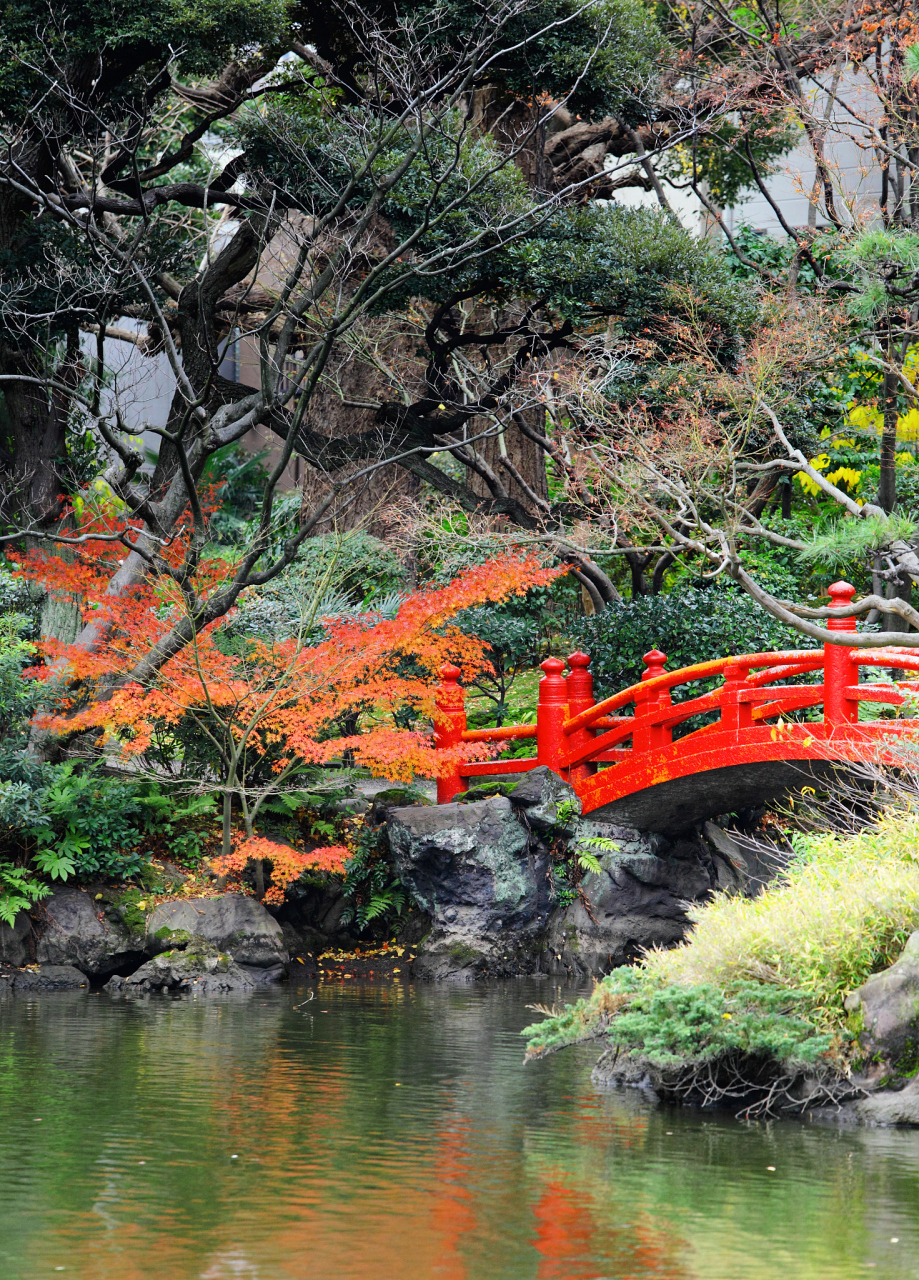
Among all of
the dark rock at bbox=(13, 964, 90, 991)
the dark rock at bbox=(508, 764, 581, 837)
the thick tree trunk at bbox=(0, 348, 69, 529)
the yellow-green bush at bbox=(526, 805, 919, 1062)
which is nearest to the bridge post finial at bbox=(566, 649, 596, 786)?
the dark rock at bbox=(508, 764, 581, 837)

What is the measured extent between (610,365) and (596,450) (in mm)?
1083

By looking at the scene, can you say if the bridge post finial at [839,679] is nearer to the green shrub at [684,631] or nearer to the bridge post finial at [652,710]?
the bridge post finial at [652,710]

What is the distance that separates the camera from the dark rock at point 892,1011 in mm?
8148

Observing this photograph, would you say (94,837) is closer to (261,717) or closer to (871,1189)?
(261,717)

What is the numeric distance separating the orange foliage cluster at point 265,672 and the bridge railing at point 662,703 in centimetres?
96

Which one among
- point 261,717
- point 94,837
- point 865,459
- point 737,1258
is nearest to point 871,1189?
point 737,1258

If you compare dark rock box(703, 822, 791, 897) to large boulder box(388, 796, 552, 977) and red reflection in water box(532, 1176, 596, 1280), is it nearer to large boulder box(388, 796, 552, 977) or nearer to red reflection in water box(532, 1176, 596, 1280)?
large boulder box(388, 796, 552, 977)

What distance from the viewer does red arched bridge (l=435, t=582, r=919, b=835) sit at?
42.1ft

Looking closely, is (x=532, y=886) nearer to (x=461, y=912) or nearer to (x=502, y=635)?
(x=461, y=912)

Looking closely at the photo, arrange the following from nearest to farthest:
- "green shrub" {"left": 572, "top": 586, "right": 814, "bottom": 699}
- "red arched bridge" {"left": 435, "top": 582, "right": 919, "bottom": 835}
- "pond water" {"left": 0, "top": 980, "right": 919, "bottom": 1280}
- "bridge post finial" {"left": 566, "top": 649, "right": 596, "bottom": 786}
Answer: "pond water" {"left": 0, "top": 980, "right": 919, "bottom": 1280}, "red arched bridge" {"left": 435, "top": 582, "right": 919, "bottom": 835}, "bridge post finial" {"left": 566, "top": 649, "right": 596, "bottom": 786}, "green shrub" {"left": 572, "top": 586, "right": 814, "bottom": 699}

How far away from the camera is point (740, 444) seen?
16953 millimetres

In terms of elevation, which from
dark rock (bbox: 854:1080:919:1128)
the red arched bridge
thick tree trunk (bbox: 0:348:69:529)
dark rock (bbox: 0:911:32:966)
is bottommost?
dark rock (bbox: 854:1080:919:1128)

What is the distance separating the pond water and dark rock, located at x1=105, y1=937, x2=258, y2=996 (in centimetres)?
267

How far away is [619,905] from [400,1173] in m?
8.93
